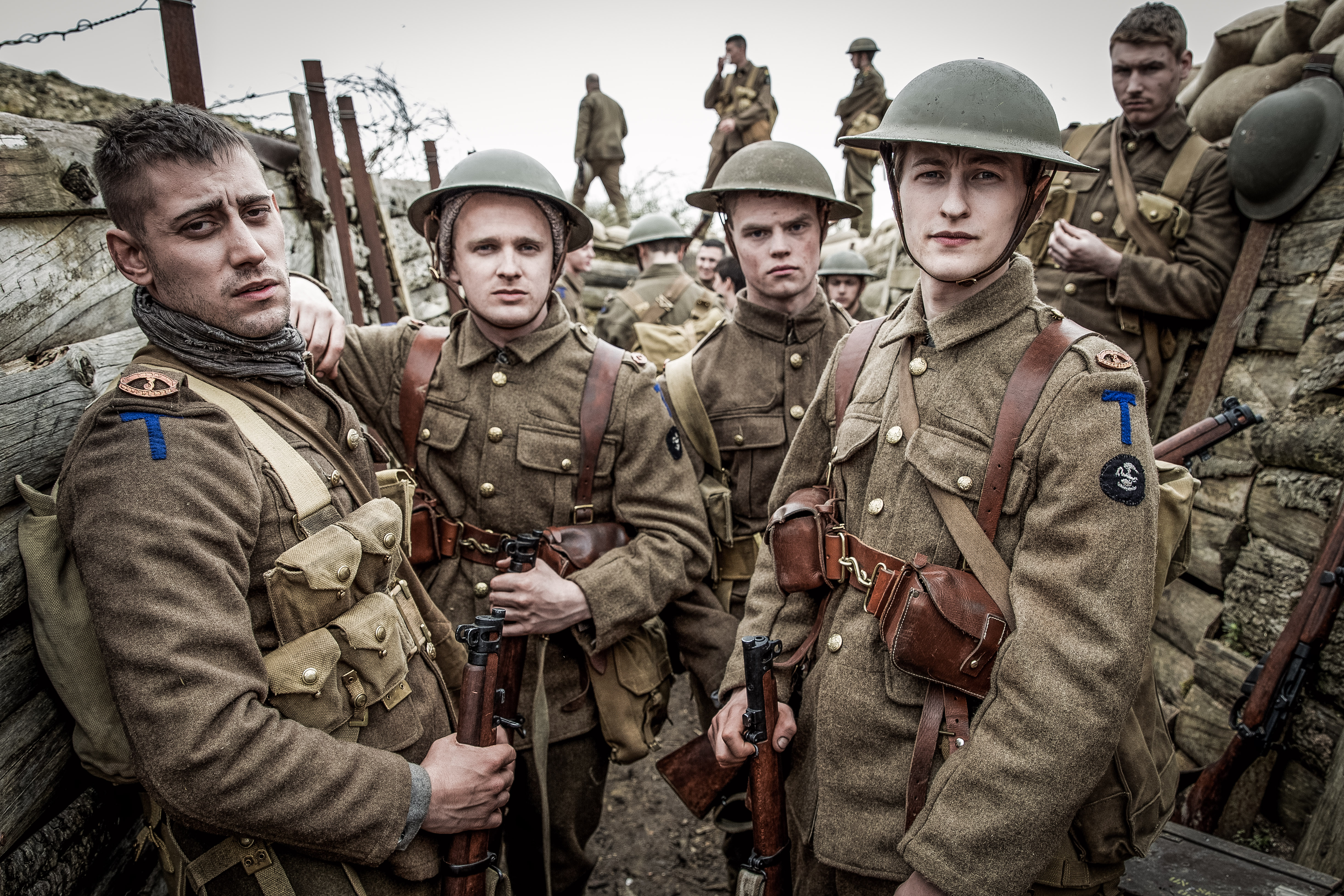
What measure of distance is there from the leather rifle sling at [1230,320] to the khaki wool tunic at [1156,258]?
0.23 feet

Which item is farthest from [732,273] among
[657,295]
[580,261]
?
[580,261]

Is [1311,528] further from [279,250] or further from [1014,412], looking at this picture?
[279,250]

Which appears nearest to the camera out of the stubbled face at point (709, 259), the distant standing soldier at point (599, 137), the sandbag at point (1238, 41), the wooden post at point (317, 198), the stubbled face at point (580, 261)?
the sandbag at point (1238, 41)

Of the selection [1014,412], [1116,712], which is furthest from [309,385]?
[1116,712]

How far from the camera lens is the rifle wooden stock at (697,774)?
2.36 m

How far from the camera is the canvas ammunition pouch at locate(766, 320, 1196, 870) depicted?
1604 mm

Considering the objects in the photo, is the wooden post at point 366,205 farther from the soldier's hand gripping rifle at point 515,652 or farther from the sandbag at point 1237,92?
the sandbag at point 1237,92

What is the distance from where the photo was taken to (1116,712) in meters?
1.46

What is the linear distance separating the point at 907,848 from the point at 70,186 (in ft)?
9.25

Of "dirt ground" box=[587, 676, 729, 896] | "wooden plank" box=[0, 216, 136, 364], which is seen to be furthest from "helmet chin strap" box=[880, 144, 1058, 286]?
"dirt ground" box=[587, 676, 729, 896]

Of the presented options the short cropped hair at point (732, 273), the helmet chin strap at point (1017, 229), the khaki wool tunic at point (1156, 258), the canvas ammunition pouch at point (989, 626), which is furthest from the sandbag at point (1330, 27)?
the short cropped hair at point (732, 273)

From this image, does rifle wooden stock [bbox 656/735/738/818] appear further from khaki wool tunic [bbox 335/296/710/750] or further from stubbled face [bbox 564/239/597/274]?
stubbled face [bbox 564/239/597/274]

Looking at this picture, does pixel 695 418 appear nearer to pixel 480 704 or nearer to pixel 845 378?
pixel 845 378

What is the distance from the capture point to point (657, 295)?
7738 mm
